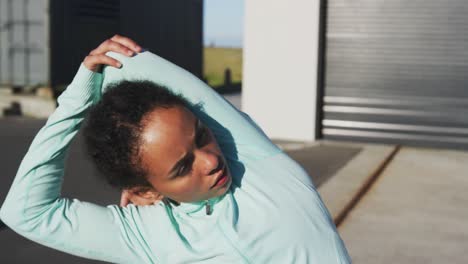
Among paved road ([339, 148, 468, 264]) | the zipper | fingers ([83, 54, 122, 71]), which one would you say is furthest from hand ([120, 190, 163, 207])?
paved road ([339, 148, 468, 264])

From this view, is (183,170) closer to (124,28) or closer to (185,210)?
(185,210)

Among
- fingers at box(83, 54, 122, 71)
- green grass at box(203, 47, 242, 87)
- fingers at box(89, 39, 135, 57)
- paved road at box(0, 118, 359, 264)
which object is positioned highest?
fingers at box(89, 39, 135, 57)

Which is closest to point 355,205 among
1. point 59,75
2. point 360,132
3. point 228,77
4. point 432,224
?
point 432,224

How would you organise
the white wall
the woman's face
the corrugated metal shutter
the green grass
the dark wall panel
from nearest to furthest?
1. the woman's face
2. the corrugated metal shutter
3. the white wall
4. the dark wall panel
5. the green grass

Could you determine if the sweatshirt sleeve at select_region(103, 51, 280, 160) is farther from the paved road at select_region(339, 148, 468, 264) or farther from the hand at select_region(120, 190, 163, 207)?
the paved road at select_region(339, 148, 468, 264)

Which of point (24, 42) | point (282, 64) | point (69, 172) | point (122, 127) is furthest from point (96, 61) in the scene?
point (24, 42)

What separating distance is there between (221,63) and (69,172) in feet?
82.6

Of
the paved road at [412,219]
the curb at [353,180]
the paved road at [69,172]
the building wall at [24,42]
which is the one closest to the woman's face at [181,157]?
the paved road at [69,172]

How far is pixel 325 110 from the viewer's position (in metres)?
9.66

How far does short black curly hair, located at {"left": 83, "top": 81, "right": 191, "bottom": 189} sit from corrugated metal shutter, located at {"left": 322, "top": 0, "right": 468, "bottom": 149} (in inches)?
332

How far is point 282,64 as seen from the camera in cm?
951

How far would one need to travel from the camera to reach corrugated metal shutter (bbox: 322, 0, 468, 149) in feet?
29.8

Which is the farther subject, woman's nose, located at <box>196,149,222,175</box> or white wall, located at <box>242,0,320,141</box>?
white wall, located at <box>242,0,320,141</box>

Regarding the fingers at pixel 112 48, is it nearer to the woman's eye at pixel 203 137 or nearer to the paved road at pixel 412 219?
the woman's eye at pixel 203 137
